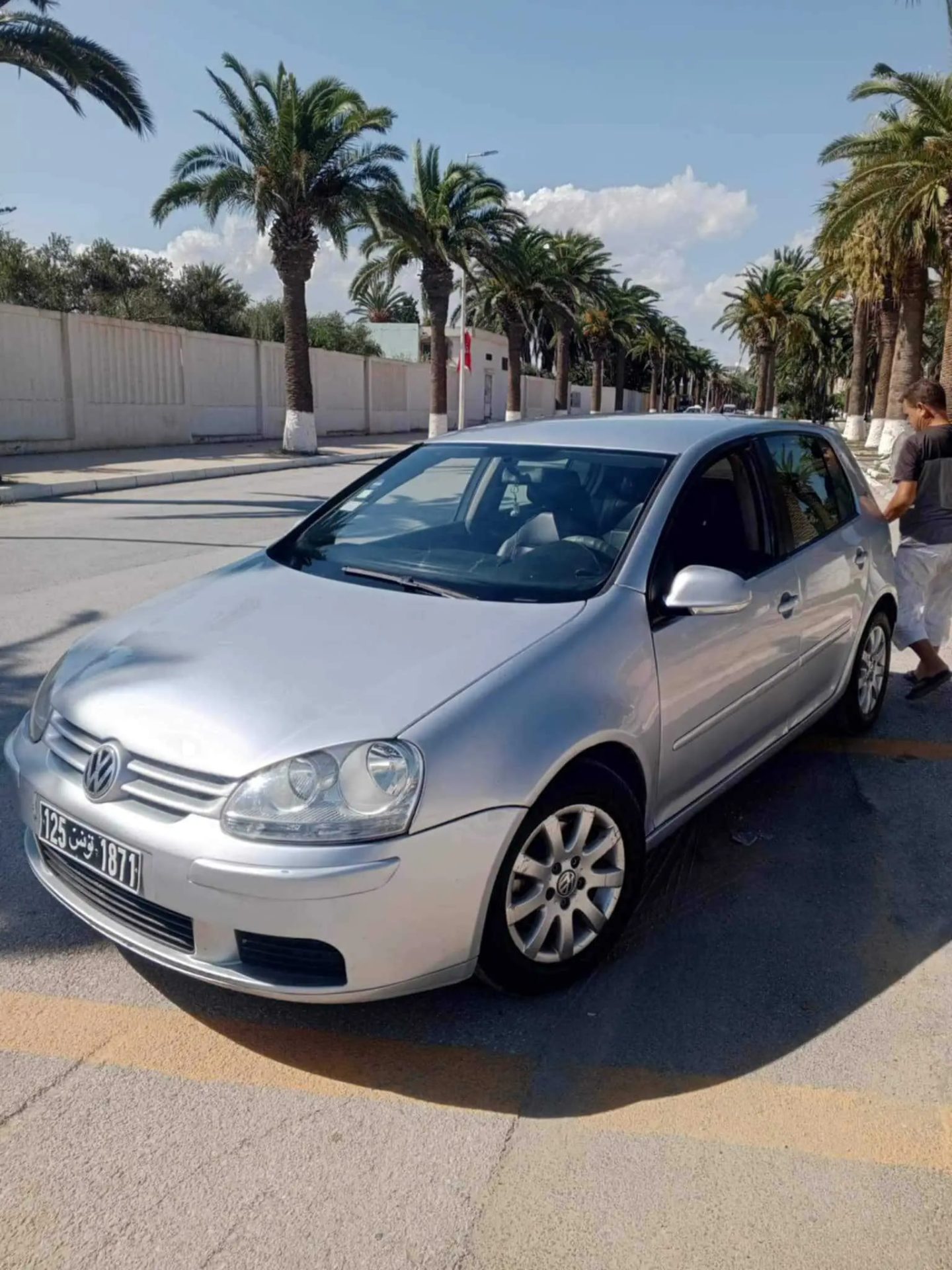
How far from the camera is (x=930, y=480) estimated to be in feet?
18.8

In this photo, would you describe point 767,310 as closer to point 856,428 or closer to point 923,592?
point 856,428

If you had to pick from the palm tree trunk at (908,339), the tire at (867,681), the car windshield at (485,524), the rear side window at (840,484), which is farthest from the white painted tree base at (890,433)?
the car windshield at (485,524)

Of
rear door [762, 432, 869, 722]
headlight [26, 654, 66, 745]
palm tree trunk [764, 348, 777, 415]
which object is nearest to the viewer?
headlight [26, 654, 66, 745]

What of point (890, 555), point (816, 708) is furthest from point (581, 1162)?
point (890, 555)

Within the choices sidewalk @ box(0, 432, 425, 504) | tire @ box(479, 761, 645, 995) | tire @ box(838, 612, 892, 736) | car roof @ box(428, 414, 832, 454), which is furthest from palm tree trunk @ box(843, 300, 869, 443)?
tire @ box(479, 761, 645, 995)

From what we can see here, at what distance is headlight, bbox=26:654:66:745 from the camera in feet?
10.1

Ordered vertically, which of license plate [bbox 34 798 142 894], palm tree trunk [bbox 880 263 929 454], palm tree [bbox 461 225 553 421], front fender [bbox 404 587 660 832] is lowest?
license plate [bbox 34 798 142 894]

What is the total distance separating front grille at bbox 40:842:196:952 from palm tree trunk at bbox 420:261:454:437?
31.6 metres

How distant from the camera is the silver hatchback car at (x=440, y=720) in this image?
2.53 m

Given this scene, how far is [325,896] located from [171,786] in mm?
503

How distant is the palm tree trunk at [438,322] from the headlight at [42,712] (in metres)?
31.1

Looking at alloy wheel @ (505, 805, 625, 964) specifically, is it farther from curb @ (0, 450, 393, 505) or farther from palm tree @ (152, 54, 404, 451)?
palm tree @ (152, 54, 404, 451)

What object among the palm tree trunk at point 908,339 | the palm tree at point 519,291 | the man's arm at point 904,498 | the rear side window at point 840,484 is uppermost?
the palm tree at point 519,291

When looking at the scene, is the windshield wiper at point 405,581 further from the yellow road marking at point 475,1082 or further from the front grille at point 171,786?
the yellow road marking at point 475,1082
